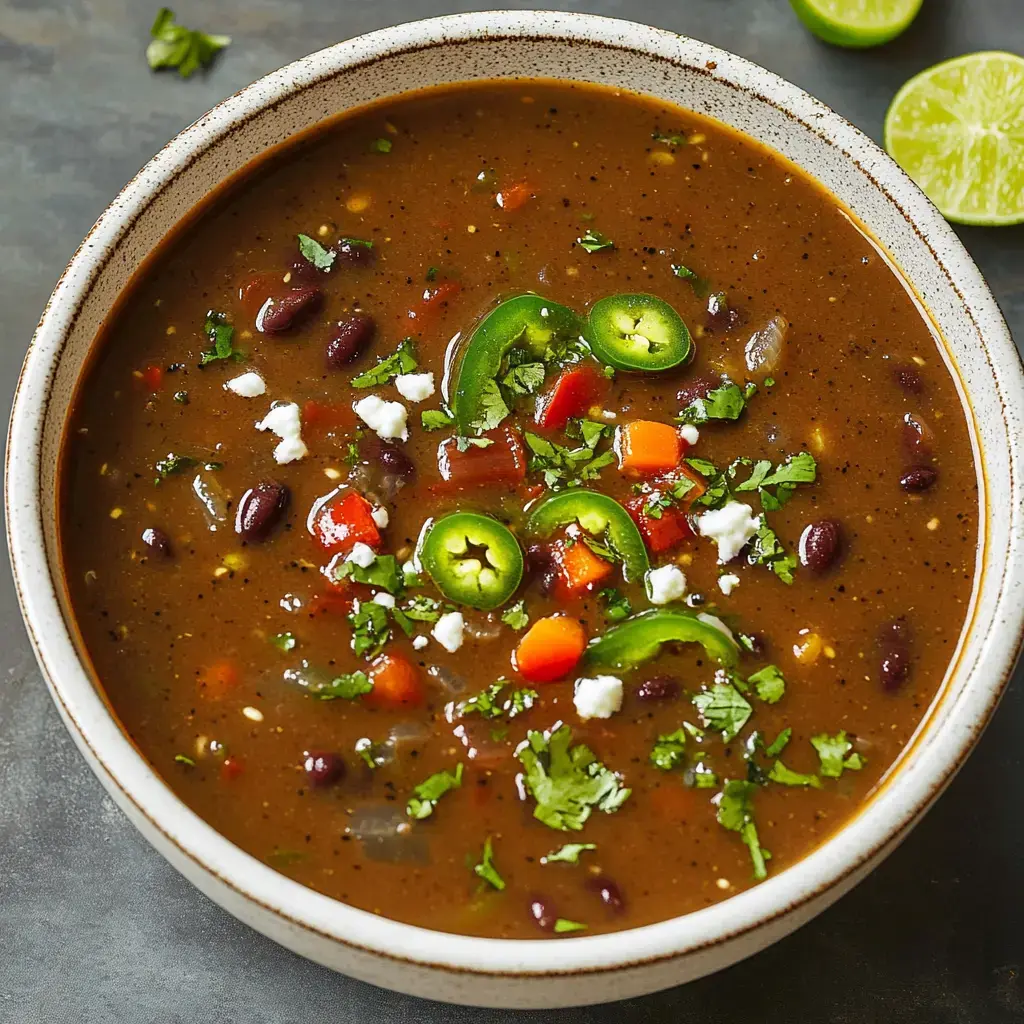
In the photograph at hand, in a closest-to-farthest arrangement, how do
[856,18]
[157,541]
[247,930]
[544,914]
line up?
[544,914]
[157,541]
[247,930]
[856,18]

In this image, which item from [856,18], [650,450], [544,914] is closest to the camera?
[544,914]

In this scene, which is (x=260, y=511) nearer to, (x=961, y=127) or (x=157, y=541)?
(x=157, y=541)

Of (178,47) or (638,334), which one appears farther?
(178,47)

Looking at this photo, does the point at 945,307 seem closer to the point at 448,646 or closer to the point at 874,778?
the point at 874,778

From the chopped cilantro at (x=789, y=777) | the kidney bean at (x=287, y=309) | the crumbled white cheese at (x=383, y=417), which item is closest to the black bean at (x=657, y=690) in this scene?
the chopped cilantro at (x=789, y=777)

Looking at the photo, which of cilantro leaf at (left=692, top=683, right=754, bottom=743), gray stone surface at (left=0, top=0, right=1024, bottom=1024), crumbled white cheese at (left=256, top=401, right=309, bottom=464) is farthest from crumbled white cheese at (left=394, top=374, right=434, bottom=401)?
gray stone surface at (left=0, top=0, right=1024, bottom=1024)

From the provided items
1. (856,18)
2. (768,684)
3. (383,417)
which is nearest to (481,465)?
(383,417)

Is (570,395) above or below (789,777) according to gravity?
above
